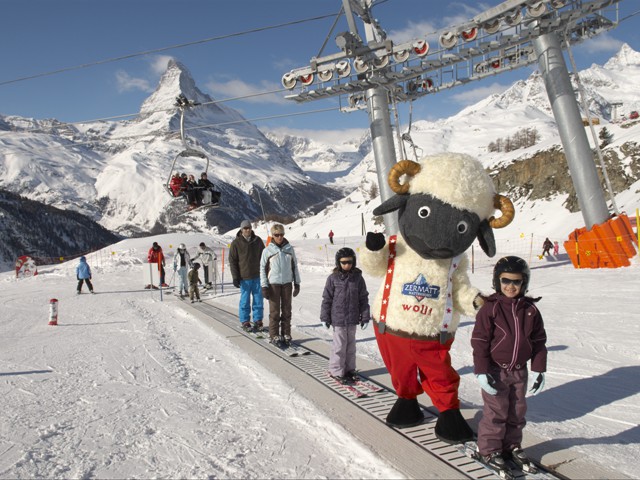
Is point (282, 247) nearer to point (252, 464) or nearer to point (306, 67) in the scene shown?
point (252, 464)

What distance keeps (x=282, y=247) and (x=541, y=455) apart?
409 centimetres

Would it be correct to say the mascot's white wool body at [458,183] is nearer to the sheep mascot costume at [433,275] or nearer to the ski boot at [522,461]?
the sheep mascot costume at [433,275]

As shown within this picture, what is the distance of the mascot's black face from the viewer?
10.6 ft

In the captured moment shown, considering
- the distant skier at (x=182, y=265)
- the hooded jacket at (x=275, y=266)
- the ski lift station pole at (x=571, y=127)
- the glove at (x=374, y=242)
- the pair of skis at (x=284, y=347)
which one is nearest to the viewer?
the glove at (x=374, y=242)

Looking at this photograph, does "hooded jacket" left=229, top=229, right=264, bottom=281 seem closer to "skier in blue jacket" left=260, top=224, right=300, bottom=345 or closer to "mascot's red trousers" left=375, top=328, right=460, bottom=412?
"skier in blue jacket" left=260, top=224, right=300, bottom=345

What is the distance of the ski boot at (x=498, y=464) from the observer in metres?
2.72

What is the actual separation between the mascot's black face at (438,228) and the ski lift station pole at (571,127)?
12.7 meters

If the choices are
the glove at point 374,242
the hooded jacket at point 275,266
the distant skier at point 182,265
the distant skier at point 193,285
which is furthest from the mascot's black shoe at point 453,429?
the distant skier at point 182,265

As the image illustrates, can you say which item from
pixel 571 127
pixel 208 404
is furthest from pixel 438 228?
pixel 571 127

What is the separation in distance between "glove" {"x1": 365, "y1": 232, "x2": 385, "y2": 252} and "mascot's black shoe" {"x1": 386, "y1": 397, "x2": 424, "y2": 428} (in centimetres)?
123

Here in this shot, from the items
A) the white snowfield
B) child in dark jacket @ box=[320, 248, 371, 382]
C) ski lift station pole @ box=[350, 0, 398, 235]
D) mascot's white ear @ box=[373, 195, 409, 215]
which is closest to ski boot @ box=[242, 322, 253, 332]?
the white snowfield

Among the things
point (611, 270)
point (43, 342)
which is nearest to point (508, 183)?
point (611, 270)

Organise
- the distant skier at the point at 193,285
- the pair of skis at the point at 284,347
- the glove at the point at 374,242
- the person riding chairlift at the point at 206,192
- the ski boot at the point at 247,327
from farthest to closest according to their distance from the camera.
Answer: the person riding chairlift at the point at 206,192
the distant skier at the point at 193,285
the ski boot at the point at 247,327
the pair of skis at the point at 284,347
the glove at the point at 374,242

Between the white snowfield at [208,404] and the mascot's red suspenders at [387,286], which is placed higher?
the mascot's red suspenders at [387,286]
